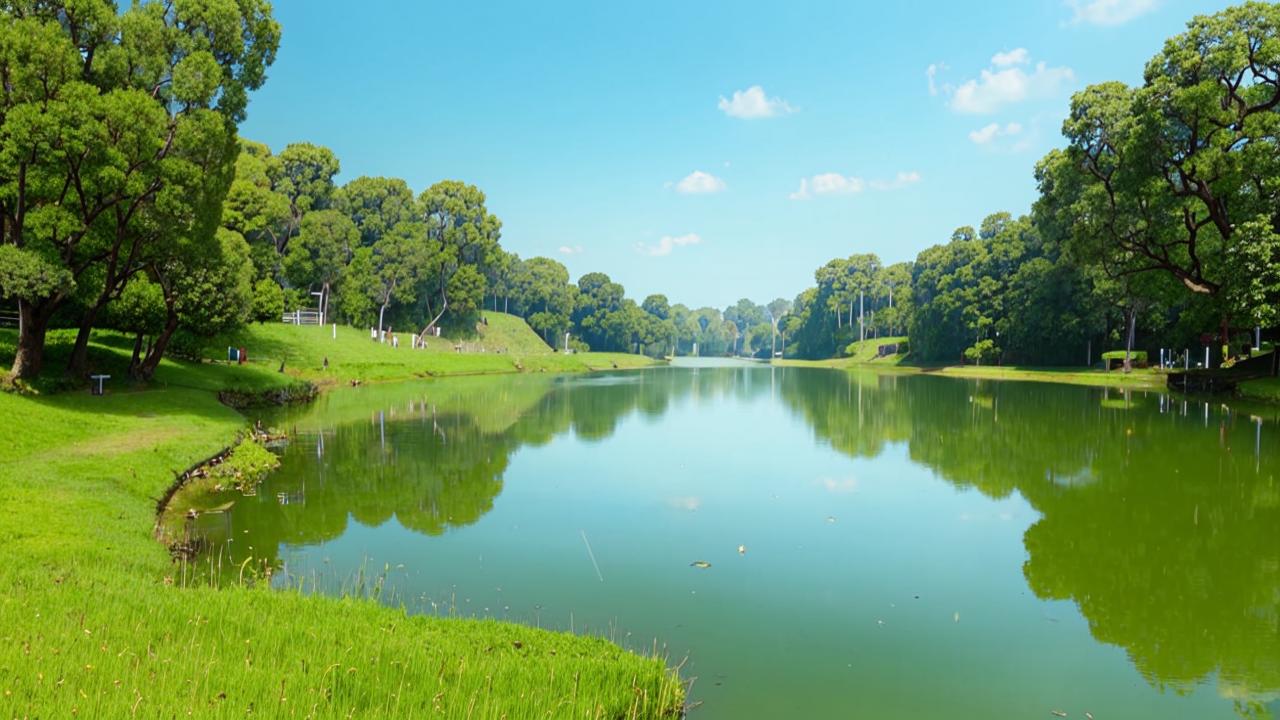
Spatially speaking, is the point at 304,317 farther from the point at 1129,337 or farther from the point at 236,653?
the point at 1129,337

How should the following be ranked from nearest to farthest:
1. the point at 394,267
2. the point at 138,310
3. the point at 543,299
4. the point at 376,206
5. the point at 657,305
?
the point at 138,310
the point at 394,267
the point at 376,206
the point at 543,299
the point at 657,305

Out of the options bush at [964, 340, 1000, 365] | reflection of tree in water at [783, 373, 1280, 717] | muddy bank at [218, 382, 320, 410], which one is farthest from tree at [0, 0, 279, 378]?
bush at [964, 340, 1000, 365]

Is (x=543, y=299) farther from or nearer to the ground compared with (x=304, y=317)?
farther from the ground

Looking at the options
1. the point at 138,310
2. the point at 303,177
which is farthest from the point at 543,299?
the point at 138,310

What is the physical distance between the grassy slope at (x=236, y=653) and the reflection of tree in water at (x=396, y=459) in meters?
2.53

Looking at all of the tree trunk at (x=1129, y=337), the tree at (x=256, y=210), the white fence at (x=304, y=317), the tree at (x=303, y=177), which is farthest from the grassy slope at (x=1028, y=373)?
the tree at (x=303, y=177)

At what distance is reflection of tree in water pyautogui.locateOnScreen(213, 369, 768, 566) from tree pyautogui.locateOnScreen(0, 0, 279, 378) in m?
7.71

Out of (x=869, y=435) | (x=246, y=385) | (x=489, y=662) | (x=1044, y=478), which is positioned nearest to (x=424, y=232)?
(x=246, y=385)

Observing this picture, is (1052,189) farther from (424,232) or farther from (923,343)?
(424,232)

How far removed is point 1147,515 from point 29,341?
2841cm

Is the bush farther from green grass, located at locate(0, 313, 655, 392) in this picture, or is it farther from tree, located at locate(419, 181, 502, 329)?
tree, located at locate(419, 181, 502, 329)

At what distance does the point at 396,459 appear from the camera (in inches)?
748

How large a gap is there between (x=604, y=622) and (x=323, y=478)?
10.7 metres

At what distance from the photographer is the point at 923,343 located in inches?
3460
